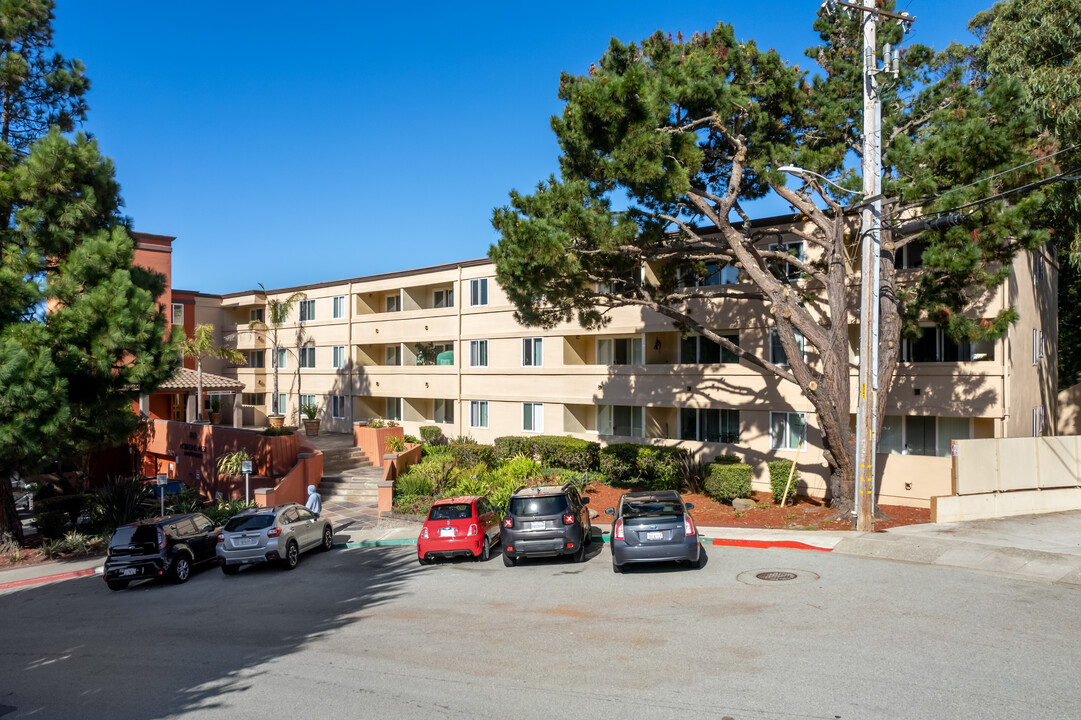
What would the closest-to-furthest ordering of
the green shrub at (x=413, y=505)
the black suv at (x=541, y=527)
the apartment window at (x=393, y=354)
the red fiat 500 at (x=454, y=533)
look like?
the black suv at (x=541, y=527) → the red fiat 500 at (x=454, y=533) → the green shrub at (x=413, y=505) → the apartment window at (x=393, y=354)

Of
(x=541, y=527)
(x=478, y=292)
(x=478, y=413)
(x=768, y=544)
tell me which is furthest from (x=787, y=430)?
(x=478, y=292)

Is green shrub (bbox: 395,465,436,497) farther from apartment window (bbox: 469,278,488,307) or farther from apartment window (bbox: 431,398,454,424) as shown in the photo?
apartment window (bbox: 431,398,454,424)

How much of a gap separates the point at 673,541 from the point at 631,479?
493 inches

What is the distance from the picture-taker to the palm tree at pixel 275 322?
43.6 meters

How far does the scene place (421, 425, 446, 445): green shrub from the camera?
3650 cm

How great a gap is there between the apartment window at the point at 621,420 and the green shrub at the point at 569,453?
1562 millimetres

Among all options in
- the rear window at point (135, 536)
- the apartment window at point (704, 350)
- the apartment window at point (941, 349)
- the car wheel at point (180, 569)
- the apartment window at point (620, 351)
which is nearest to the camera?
the rear window at point (135, 536)

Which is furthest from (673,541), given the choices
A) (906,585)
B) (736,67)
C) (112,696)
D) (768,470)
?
(736,67)

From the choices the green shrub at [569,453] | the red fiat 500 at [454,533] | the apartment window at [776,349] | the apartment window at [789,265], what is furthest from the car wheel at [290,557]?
the apartment window at [789,265]

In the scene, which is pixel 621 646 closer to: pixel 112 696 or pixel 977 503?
pixel 112 696

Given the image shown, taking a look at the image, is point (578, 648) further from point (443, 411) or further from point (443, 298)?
point (443, 298)

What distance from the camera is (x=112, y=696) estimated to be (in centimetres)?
947

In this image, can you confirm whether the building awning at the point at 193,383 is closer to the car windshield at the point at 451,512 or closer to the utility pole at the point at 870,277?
the car windshield at the point at 451,512

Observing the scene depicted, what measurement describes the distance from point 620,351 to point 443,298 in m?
12.3
